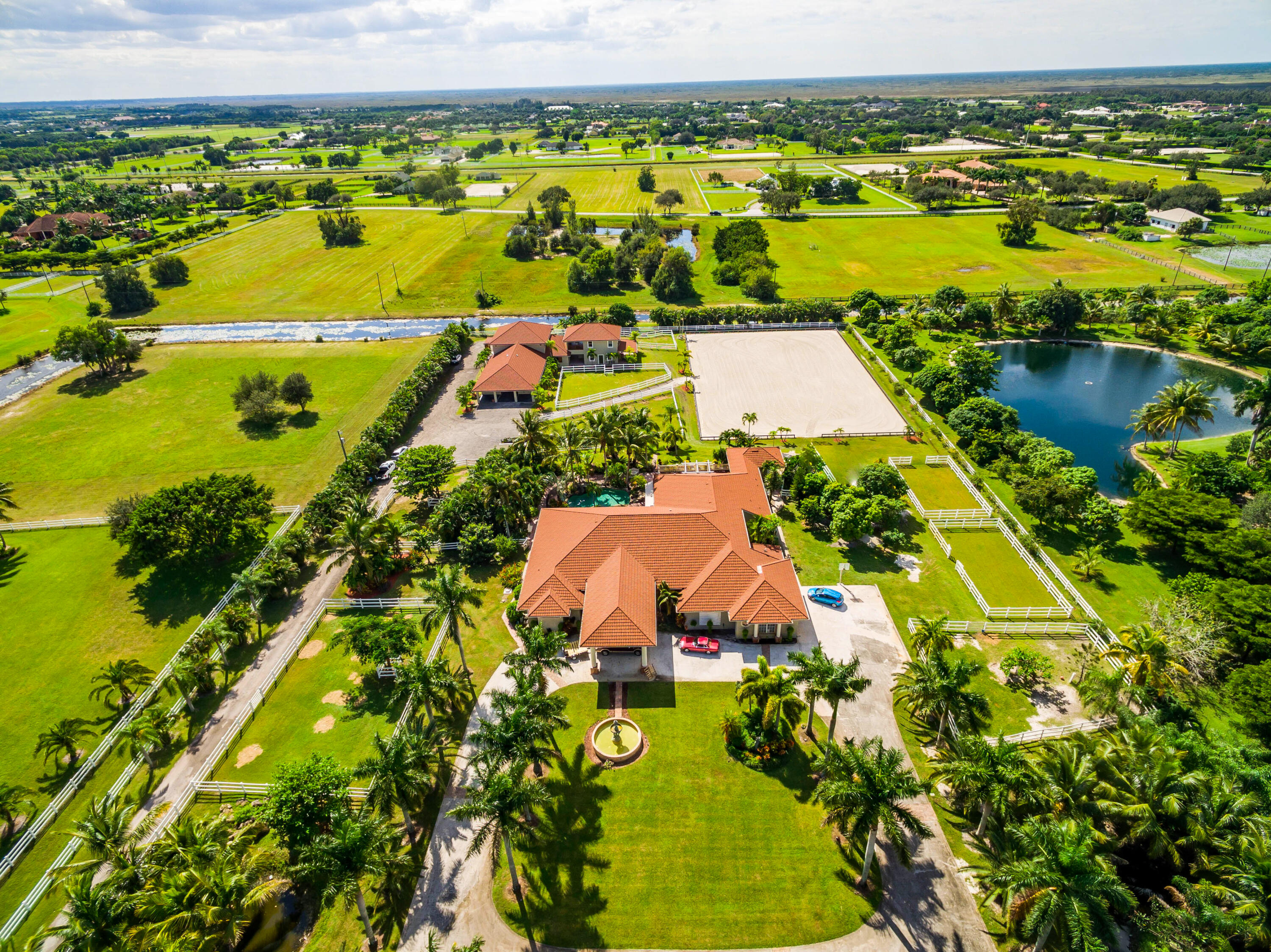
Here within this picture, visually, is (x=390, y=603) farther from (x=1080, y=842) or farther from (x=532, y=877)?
(x=1080, y=842)

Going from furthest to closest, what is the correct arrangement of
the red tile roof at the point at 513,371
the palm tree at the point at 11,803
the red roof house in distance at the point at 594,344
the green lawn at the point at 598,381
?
the red roof house in distance at the point at 594,344 → the green lawn at the point at 598,381 → the red tile roof at the point at 513,371 → the palm tree at the point at 11,803

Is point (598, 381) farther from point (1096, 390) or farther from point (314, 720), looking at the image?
point (1096, 390)

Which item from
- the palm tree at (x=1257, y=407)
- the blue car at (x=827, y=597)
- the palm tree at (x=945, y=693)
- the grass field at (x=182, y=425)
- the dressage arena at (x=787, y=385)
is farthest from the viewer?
the dressage arena at (x=787, y=385)

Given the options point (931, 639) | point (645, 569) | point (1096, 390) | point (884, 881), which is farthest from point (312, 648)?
point (1096, 390)

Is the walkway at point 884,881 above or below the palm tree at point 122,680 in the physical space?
below

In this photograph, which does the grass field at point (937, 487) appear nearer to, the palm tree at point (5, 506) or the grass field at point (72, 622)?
the grass field at point (72, 622)

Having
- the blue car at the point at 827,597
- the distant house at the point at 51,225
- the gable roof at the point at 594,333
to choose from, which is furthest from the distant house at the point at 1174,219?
the distant house at the point at 51,225
